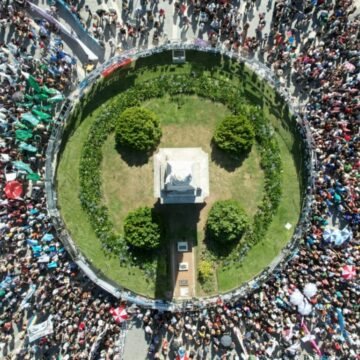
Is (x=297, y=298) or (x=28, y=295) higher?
(x=28, y=295)

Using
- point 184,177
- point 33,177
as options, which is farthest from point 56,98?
point 184,177

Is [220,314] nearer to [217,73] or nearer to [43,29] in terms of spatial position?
[217,73]

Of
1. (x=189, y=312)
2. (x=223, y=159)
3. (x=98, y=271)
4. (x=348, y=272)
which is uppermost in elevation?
(x=223, y=159)

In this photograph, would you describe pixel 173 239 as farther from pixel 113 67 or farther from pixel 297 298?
pixel 113 67

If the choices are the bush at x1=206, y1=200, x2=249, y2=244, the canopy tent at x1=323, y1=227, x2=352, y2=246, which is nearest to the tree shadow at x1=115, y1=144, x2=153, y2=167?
the bush at x1=206, y1=200, x2=249, y2=244

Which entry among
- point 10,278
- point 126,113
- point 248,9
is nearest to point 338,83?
point 248,9

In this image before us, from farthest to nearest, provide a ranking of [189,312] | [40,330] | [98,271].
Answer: [98,271], [189,312], [40,330]
